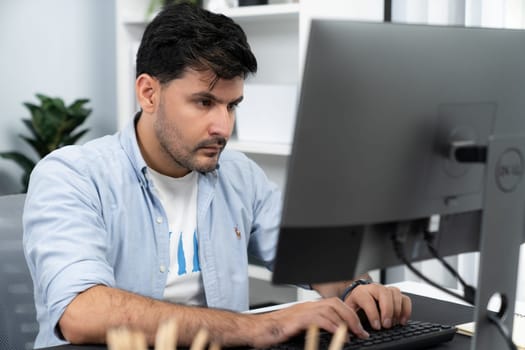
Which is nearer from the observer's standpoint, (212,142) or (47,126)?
(212,142)

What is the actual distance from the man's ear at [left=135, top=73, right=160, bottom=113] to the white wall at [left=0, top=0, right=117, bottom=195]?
1.64 metres

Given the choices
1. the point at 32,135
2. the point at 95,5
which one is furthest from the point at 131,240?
the point at 95,5

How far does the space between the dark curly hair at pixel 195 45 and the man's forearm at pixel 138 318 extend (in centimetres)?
49

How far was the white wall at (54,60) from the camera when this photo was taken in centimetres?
307

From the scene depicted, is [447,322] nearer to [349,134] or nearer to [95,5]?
[349,134]

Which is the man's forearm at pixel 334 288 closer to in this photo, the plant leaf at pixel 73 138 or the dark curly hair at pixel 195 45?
the dark curly hair at pixel 195 45

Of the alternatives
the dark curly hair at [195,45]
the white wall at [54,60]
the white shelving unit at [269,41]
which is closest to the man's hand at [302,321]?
the dark curly hair at [195,45]

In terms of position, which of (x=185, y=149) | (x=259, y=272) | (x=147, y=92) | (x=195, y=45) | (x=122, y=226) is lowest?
(x=259, y=272)

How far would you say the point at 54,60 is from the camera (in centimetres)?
322

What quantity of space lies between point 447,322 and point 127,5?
7.05 feet

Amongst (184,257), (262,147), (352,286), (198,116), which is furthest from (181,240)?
(262,147)

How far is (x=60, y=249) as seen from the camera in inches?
51.5

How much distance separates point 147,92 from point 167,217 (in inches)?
10.8

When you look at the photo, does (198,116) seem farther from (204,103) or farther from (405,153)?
(405,153)
